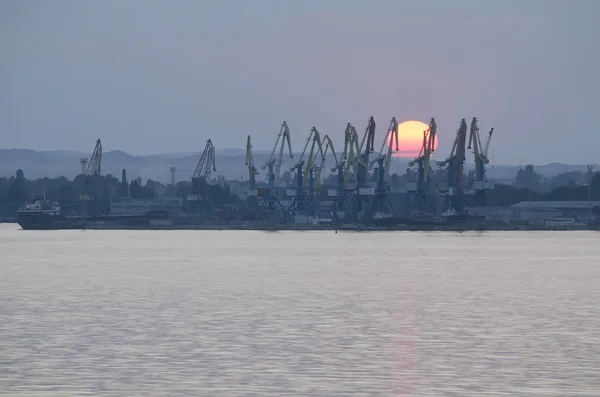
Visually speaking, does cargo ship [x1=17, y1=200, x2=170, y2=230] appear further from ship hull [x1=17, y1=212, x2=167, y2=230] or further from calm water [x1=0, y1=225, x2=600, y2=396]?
calm water [x1=0, y1=225, x2=600, y2=396]

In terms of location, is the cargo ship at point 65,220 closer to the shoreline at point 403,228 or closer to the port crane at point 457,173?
the shoreline at point 403,228

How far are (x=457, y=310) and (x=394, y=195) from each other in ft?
504

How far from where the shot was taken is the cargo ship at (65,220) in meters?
155

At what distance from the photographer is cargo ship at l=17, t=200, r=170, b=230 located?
155 meters

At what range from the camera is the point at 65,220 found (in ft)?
534

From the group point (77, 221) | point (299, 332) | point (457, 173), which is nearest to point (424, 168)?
point (457, 173)

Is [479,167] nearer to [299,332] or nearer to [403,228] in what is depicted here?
[403,228]

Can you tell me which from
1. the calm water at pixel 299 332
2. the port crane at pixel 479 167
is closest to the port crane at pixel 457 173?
the port crane at pixel 479 167

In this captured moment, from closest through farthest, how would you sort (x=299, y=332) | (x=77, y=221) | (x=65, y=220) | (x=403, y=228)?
(x=299, y=332) → (x=403, y=228) → (x=65, y=220) → (x=77, y=221)

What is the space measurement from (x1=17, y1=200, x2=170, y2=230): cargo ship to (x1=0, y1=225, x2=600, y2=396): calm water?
99.7 m

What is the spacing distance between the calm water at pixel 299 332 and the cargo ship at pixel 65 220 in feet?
327

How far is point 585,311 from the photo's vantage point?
35.7m

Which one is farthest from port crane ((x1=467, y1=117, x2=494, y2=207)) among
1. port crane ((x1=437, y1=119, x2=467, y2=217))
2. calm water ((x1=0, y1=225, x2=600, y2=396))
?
calm water ((x1=0, y1=225, x2=600, y2=396))

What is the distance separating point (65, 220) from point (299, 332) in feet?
448
